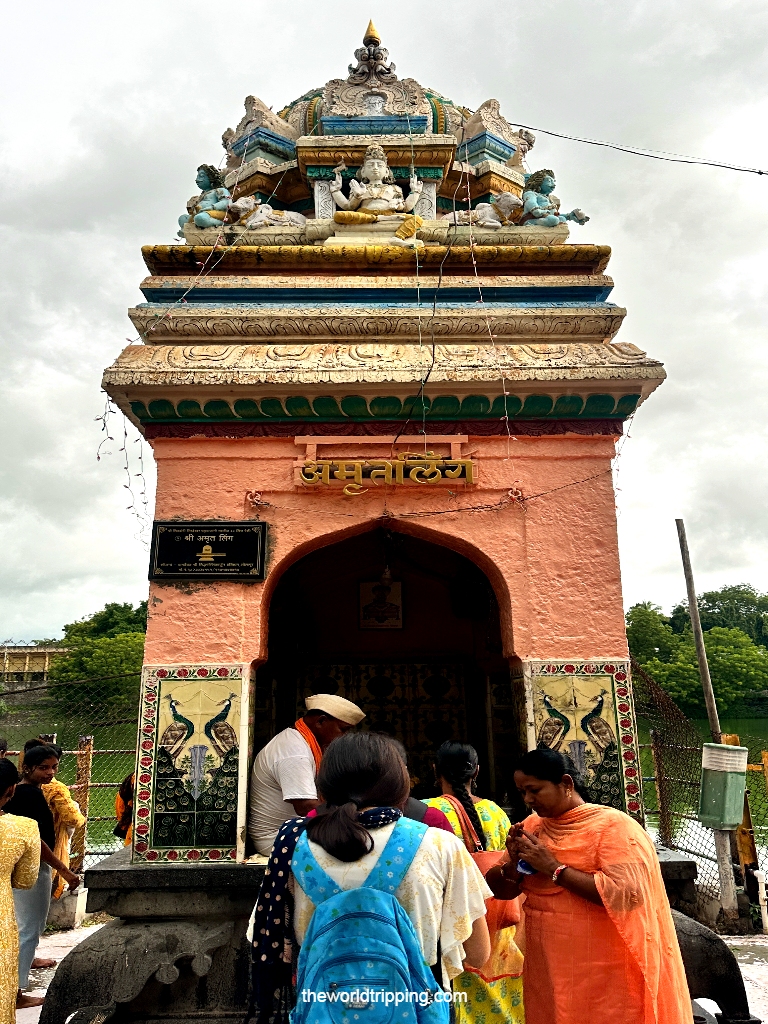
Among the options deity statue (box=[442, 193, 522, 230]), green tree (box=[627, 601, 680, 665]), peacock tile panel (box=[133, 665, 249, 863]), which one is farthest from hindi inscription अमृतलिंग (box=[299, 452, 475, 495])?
green tree (box=[627, 601, 680, 665])

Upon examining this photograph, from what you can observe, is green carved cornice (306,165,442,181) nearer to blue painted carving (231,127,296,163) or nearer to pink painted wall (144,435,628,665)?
blue painted carving (231,127,296,163)

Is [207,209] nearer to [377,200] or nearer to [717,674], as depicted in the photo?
[377,200]

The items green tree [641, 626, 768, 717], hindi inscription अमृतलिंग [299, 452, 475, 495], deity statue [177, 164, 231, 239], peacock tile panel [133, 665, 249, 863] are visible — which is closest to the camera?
peacock tile panel [133, 665, 249, 863]

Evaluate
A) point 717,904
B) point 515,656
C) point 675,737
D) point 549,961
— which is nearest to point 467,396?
point 515,656

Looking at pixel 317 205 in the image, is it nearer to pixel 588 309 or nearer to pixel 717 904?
pixel 588 309

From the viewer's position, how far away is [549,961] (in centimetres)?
282

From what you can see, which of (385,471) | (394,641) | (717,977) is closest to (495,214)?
(385,471)

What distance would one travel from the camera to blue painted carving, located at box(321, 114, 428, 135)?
710 cm

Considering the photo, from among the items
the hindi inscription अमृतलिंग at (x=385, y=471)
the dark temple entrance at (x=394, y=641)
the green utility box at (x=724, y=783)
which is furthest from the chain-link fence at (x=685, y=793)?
the hindi inscription अमृतलिंग at (x=385, y=471)

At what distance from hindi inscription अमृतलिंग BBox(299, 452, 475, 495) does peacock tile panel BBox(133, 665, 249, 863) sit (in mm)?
1378

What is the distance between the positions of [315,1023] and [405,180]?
6883mm

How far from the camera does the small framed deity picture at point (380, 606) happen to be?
7.58 metres

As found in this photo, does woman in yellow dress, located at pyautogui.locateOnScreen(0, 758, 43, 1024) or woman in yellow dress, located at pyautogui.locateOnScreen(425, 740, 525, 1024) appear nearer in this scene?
woman in yellow dress, located at pyautogui.locateOnScreen(425, 740, 525, 1024)

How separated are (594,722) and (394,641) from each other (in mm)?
3114
